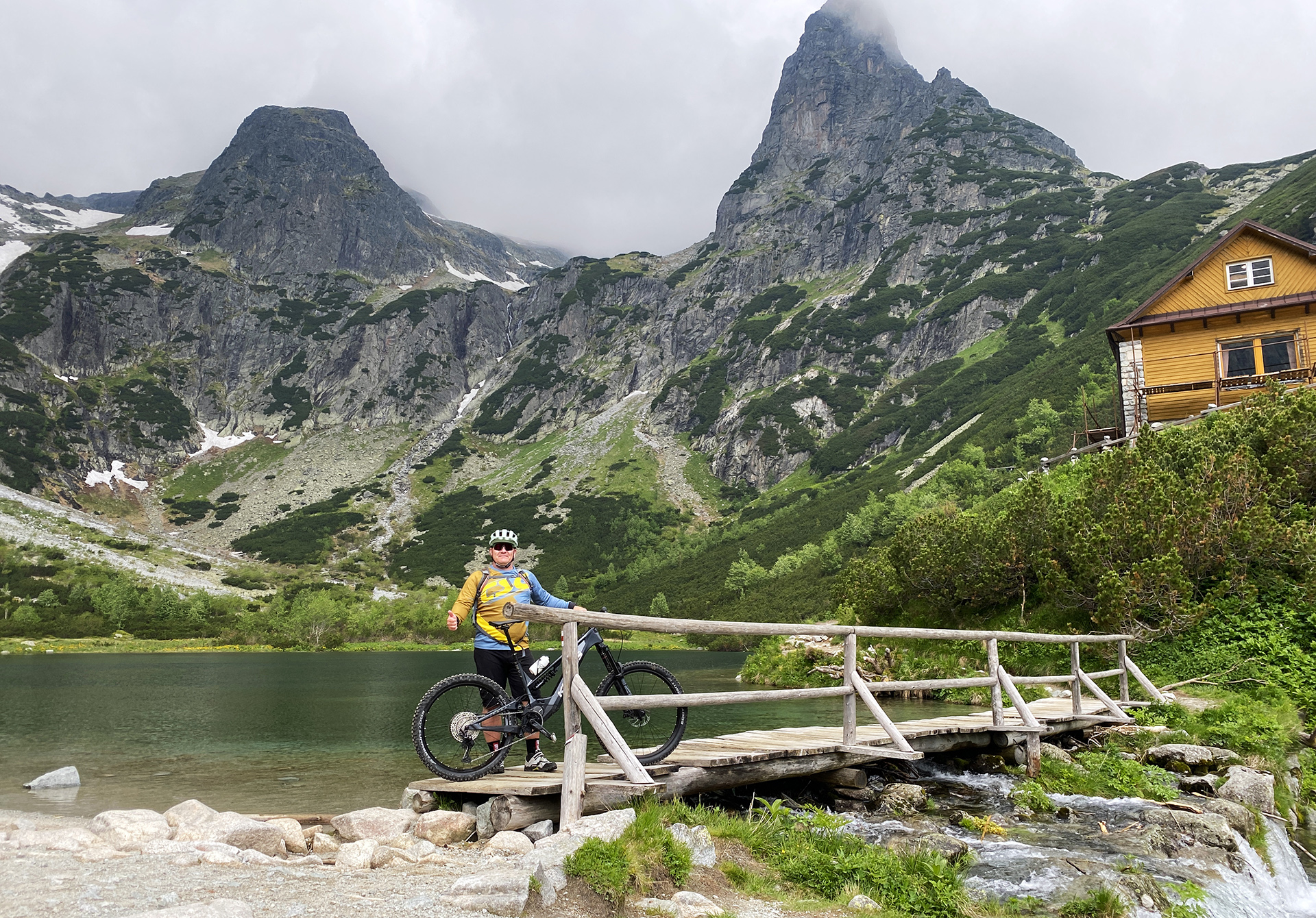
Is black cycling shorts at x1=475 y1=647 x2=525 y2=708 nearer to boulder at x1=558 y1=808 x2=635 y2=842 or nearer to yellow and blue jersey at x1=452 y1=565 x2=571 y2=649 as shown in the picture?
yellow and blue jersey at x1=452 y1=565 x2=571 y2=649

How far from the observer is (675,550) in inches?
6521

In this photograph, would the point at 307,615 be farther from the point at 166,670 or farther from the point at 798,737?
the point at 798,737

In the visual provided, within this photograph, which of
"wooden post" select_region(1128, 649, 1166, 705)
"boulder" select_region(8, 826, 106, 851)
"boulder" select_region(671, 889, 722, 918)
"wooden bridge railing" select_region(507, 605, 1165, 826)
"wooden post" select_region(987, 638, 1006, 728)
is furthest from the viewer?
"wooden post" select_region(1128, 649, 1166, 705)

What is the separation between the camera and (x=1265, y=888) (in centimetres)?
831

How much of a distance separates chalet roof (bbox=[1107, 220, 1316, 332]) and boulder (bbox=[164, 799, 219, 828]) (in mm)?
39747

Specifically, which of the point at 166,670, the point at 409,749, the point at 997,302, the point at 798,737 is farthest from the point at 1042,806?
the point at 997,302

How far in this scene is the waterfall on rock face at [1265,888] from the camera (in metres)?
7.69

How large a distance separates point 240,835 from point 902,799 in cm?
873

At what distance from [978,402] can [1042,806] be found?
465 ft

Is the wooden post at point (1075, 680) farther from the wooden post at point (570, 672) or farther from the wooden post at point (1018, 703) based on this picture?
the wooden post at point (570, 672)

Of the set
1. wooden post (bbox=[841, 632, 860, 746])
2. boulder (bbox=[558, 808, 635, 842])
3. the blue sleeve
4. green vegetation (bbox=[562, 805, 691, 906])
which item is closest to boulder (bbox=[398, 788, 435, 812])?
the blue sleeve

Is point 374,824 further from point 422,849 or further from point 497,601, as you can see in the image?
point 497,601

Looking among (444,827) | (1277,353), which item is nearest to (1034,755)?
(444,827)

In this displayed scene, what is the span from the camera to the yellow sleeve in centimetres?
916
